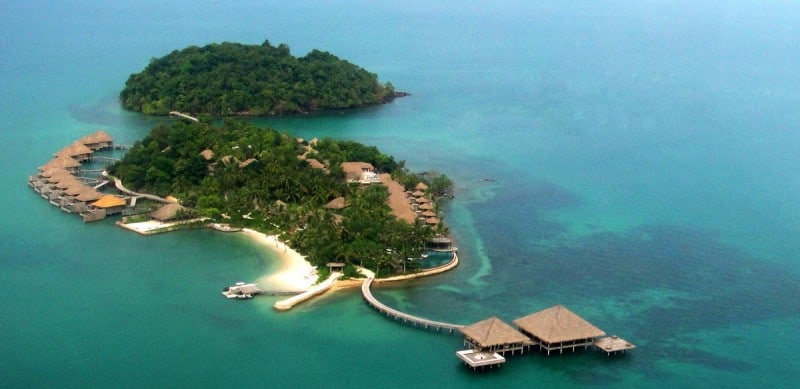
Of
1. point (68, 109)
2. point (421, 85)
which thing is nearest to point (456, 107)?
point (421, 85)

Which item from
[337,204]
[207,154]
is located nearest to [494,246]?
[337,204]

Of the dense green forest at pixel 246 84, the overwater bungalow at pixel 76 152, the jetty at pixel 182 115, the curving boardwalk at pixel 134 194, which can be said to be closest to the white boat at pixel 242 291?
the curving boardwalk at pixel 134 194

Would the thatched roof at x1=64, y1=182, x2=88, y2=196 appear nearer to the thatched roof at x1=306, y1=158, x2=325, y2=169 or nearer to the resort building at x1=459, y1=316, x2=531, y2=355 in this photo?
the thatched roof at x1=306, y1=158, x2=325, y2=169

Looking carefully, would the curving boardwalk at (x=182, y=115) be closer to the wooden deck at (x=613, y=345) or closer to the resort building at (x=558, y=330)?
the resort building at (x=558, y=330)

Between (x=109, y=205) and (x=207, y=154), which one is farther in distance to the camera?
(x=207, y=154)

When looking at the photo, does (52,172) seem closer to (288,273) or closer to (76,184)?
(76,184)

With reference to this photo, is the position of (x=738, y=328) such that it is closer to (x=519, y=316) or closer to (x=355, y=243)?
(x=519, y=316)

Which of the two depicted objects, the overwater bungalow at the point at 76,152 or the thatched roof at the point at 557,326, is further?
the overwater bungalow at the point at 76,152
